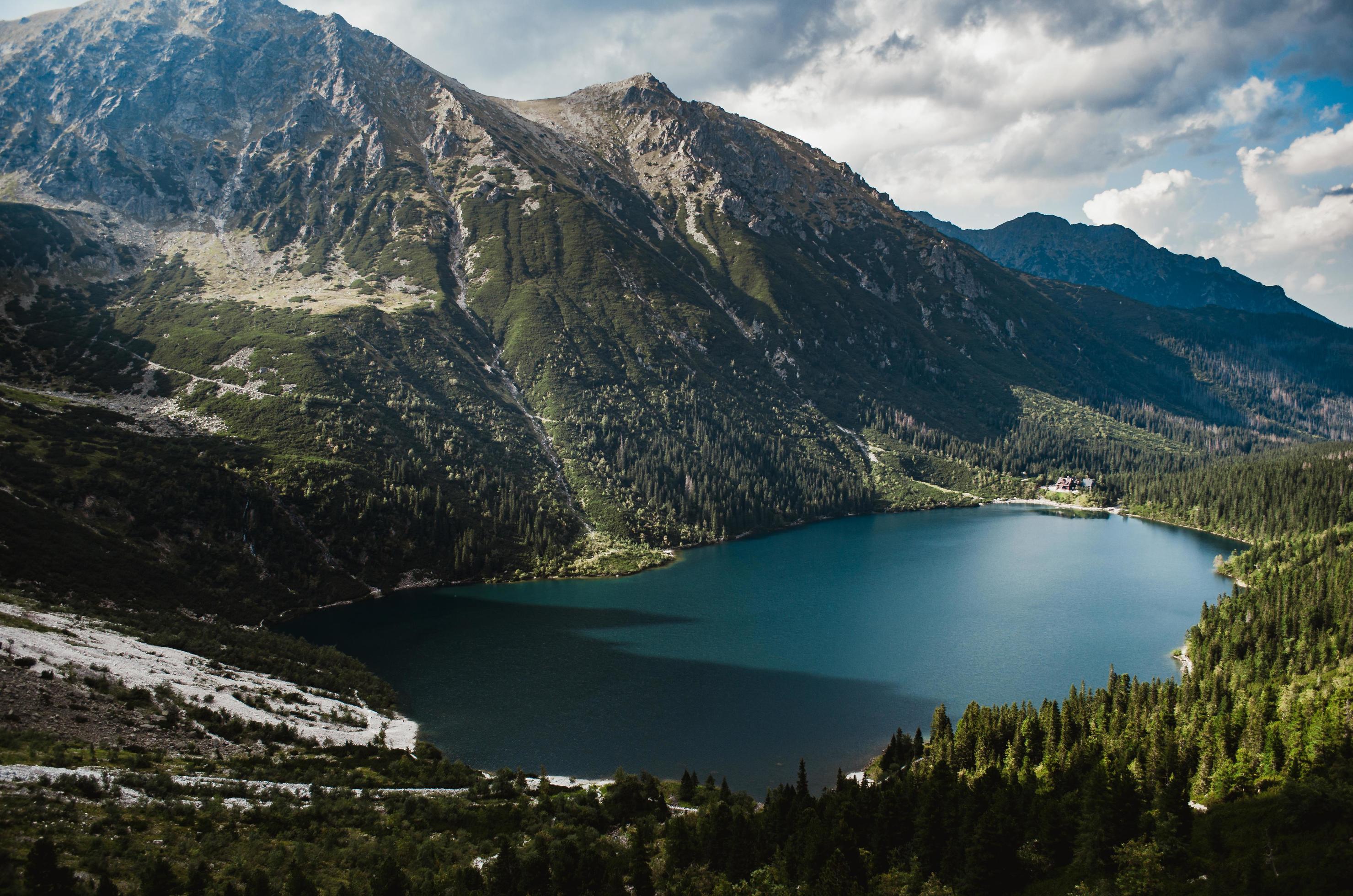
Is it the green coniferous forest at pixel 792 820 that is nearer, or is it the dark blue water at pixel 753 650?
the green coniferous forest at pixel 792 820

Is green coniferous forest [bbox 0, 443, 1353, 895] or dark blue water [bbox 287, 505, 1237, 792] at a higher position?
green coniferous forest [bbox 0, 443, 1353, 895]

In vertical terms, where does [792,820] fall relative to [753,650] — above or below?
above

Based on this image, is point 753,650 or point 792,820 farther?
point 753,650

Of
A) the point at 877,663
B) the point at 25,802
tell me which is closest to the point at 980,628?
the point at 877,663

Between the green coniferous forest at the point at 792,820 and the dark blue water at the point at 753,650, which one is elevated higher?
the green coniferous forest at the point at 792,820

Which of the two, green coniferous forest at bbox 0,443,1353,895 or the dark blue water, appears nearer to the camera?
green coniferous forest at bbox 0,443,1353,895

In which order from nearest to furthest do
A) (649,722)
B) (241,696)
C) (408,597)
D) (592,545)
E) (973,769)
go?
(973,769) < (241,696) < (649,722) < (408,597) < (592,545)

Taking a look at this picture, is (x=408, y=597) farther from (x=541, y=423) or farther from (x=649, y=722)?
(x=541, y=423)

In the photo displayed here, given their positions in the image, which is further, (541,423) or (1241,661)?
(541,423)
